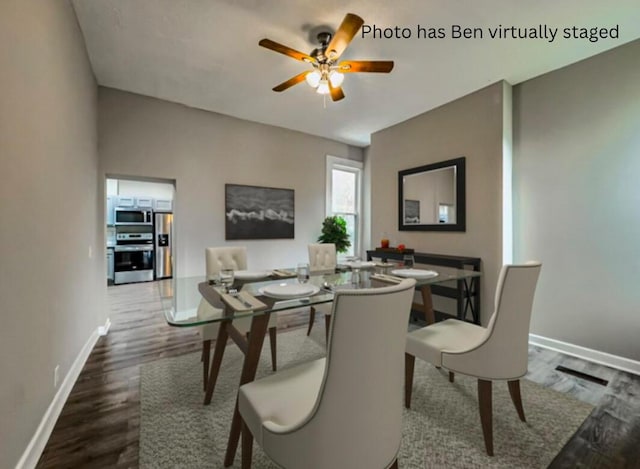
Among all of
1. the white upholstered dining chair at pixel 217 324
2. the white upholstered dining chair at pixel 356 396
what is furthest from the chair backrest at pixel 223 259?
the white upholstered dining chair at pixel 356 396

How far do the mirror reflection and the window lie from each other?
5.02 ft

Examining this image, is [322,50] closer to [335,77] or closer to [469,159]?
[335,77]

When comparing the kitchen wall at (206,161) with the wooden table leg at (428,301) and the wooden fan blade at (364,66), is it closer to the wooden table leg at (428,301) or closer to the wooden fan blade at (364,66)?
the wooden fan blade at (364,66)

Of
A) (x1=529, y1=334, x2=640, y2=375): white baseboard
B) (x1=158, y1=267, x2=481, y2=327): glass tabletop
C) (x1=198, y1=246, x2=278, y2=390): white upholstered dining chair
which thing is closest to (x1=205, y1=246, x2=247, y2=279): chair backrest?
(x1=198, y1=246, x2=278, y2=390): white upholstered dining chair

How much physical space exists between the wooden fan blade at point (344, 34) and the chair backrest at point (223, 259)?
1904mm

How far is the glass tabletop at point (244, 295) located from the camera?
4.30 ft

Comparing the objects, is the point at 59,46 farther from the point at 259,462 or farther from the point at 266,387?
the point at 259,462

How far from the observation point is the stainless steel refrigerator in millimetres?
6625

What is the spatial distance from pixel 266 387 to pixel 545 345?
3.15 meters

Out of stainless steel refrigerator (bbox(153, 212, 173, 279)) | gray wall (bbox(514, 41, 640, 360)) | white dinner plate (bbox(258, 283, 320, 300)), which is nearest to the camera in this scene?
white dinner plate (bbox(258, 283, 320, 300))

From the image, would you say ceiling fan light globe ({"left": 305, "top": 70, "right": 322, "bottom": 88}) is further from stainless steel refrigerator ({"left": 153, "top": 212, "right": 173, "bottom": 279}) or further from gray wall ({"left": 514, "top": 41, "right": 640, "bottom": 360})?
stainless steel refrigerator ({"left": 153, "top": 212, "right": 173, "bottom": 279})

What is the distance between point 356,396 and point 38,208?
6.22ft

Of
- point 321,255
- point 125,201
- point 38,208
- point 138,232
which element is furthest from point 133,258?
point 38,208

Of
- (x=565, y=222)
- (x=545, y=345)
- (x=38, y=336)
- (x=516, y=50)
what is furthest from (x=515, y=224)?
(x=38, y=336)
